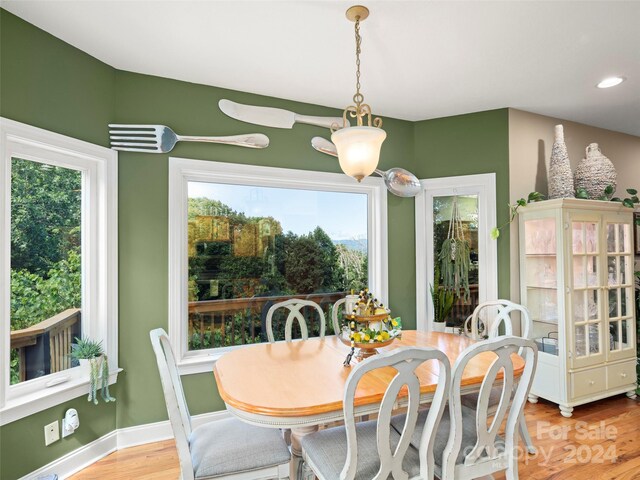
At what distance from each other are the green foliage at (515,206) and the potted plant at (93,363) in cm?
326

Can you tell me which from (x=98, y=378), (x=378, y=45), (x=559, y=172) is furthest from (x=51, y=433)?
(x=559, y=172)

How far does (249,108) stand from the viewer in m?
2.95

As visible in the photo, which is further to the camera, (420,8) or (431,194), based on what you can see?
(431,194)

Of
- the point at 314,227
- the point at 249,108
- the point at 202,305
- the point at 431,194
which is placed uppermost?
the point at 249,108

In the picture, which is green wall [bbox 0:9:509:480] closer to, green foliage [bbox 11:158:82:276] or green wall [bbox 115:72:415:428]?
green wall [bbox 115:72:415:428]

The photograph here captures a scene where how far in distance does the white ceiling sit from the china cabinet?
3.55 feet

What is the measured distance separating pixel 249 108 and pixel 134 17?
1.05 m

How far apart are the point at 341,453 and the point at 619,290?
323 centimetres

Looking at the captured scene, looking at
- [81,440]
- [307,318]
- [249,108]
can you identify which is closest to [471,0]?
[249,108]

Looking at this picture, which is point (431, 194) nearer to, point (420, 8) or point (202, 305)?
point (420, 8)

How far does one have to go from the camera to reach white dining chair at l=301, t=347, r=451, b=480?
1.33 meters

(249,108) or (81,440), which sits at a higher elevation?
(249,108)

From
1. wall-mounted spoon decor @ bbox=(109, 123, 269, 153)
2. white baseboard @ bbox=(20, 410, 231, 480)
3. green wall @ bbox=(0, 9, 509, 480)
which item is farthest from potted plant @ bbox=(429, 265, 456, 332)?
wall-mounted spoon decor @ bbox=(109, 123, 269, 153)

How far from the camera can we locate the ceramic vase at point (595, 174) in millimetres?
3361
